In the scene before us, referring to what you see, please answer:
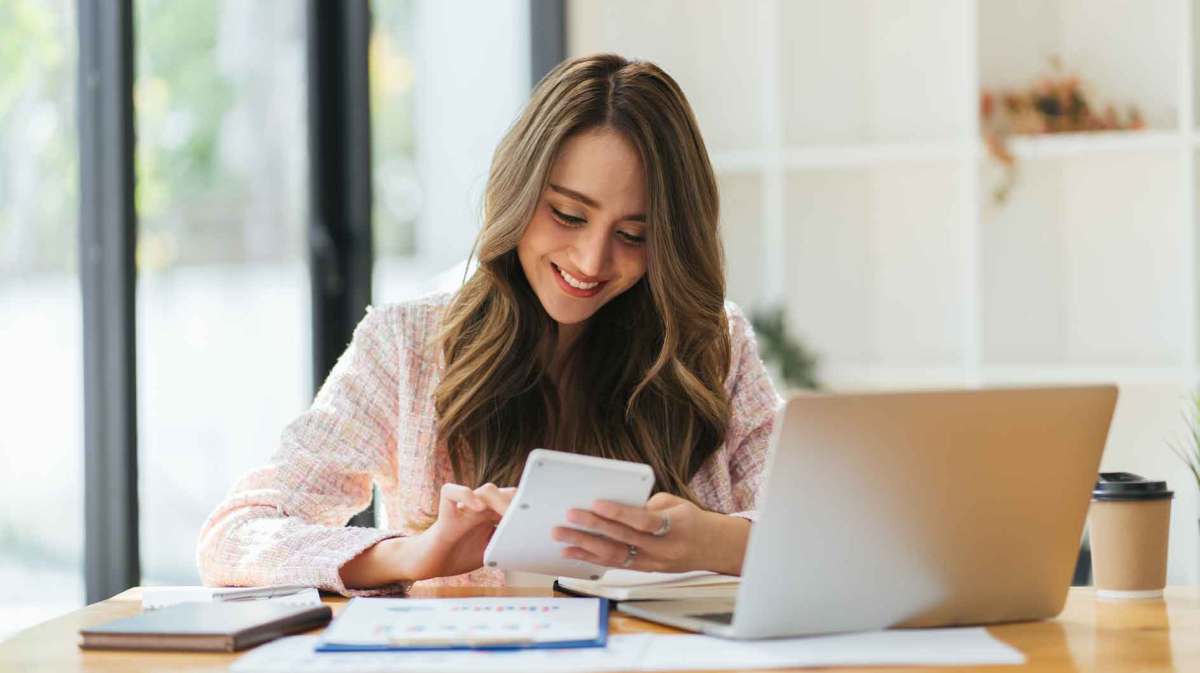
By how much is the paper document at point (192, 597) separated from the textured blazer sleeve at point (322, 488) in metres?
0.06

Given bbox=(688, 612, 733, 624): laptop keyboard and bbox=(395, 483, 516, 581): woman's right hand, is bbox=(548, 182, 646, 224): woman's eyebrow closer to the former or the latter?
bbox=(395, 483, 516, 581): woman's right hand

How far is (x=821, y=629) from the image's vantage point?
50.3 inches

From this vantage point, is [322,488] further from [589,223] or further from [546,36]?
[546,36]

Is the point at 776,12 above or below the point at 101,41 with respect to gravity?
above

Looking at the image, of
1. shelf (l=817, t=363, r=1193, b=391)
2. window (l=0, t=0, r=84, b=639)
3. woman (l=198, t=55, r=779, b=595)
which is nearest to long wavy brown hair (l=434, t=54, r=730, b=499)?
woman (l=198, t=55, r=779, b=595)

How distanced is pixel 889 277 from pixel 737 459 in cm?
175

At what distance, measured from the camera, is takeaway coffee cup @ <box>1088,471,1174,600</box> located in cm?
151

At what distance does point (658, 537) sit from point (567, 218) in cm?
59

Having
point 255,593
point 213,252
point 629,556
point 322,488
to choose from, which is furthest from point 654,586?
point 213,252

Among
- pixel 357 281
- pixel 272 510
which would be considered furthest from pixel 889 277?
pixel 272 510

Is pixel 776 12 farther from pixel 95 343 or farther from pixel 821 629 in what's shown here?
pixel 821 629

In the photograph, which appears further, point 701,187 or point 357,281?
point 357,281

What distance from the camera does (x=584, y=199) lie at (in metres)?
1.89

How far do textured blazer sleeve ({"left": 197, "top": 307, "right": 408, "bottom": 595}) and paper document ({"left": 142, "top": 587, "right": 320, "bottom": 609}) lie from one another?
0.21 ft
